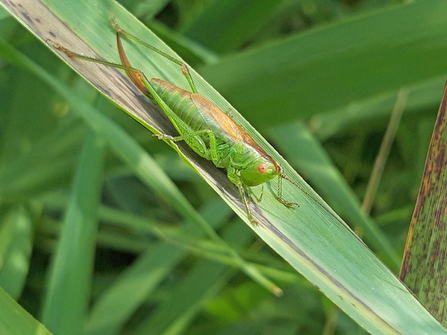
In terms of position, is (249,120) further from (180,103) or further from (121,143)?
(121,143)

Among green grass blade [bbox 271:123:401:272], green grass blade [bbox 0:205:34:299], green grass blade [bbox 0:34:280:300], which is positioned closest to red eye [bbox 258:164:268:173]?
green grass blade [bbox 0:34:280:300]

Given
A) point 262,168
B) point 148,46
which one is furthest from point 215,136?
point 148,46

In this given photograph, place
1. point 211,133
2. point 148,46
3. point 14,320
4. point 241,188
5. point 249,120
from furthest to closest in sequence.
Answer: point 249,120 < point 211,133 < point 241,188 < point 148,46 < point 14,320

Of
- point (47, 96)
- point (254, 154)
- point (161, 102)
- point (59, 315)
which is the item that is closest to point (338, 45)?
point (254, 154)

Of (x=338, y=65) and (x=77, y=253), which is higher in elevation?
(x=77, y=253)

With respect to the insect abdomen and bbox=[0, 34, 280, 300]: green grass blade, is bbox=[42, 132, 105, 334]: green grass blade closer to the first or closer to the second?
bbox=[0, 34, 280, 300]: green grass blade

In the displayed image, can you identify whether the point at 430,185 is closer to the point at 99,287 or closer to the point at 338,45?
the point at 338,45

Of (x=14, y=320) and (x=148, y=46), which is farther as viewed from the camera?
(x=148, y=46)

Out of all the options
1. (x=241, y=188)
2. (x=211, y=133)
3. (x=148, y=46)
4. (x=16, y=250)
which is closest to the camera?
(x=148, y=46)
